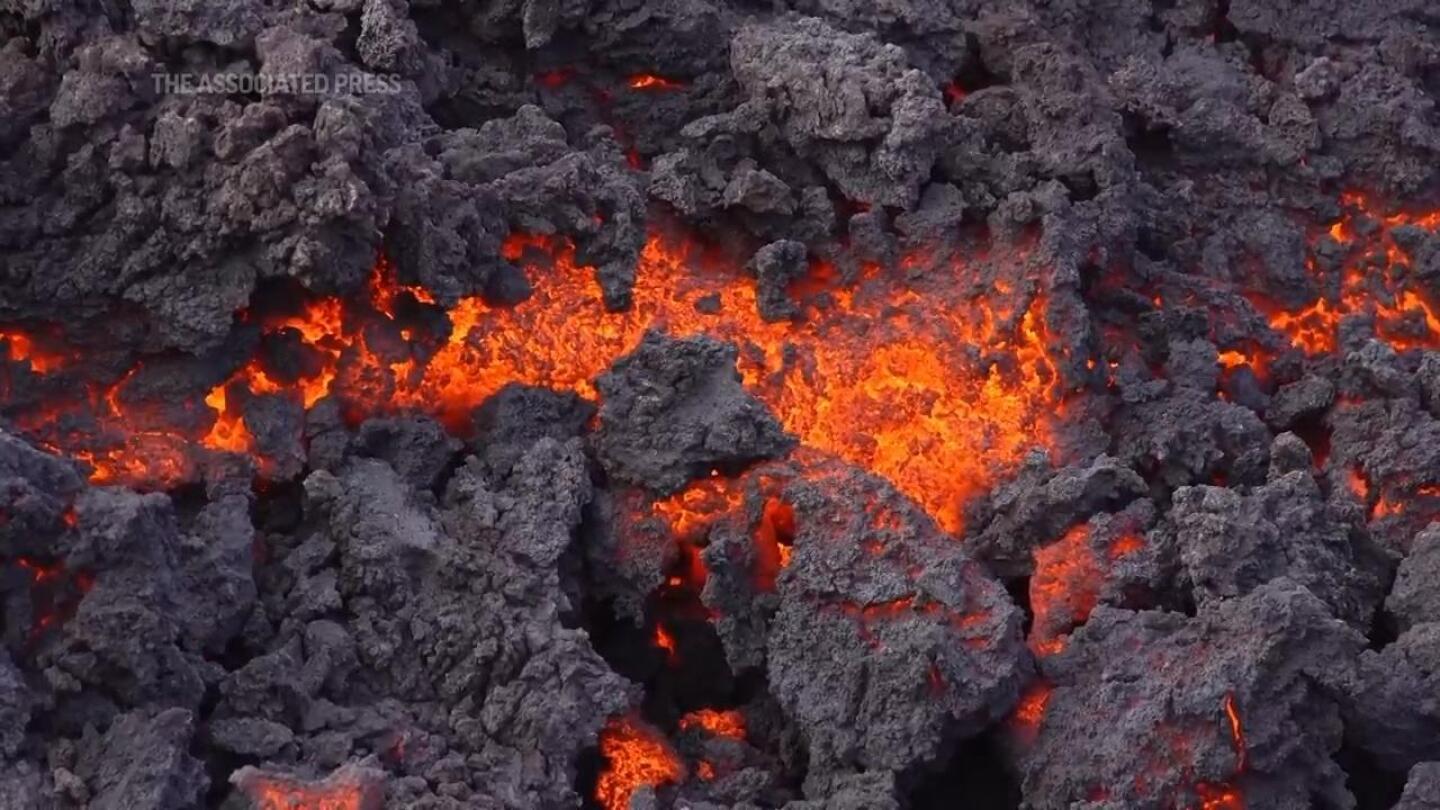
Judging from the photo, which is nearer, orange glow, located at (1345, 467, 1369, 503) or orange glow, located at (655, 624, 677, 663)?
orange glow, located at (655, 624, 677, 663)

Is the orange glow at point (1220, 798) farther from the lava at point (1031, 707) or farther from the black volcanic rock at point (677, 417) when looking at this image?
the black volcanic rock at point (677, 417)

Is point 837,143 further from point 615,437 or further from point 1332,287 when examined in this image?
point 1332,287

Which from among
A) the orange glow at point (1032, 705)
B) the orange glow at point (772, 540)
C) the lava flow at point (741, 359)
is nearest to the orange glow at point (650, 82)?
the lava flow at point (741, 359)

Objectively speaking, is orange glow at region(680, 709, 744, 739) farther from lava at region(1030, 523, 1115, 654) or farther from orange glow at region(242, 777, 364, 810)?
orange glow at region(242, 777, 364, 810)

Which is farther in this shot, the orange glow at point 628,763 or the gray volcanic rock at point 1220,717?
the orange glow at point 628,763

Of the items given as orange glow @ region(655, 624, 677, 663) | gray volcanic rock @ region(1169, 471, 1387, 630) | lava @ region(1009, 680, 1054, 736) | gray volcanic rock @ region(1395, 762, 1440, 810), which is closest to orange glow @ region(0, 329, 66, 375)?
orange glow @ region(655, 624, 677, 663)

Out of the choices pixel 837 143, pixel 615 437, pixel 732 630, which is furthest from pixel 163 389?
pixel 837 143

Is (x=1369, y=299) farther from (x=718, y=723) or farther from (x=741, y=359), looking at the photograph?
(x=718, y=723)
